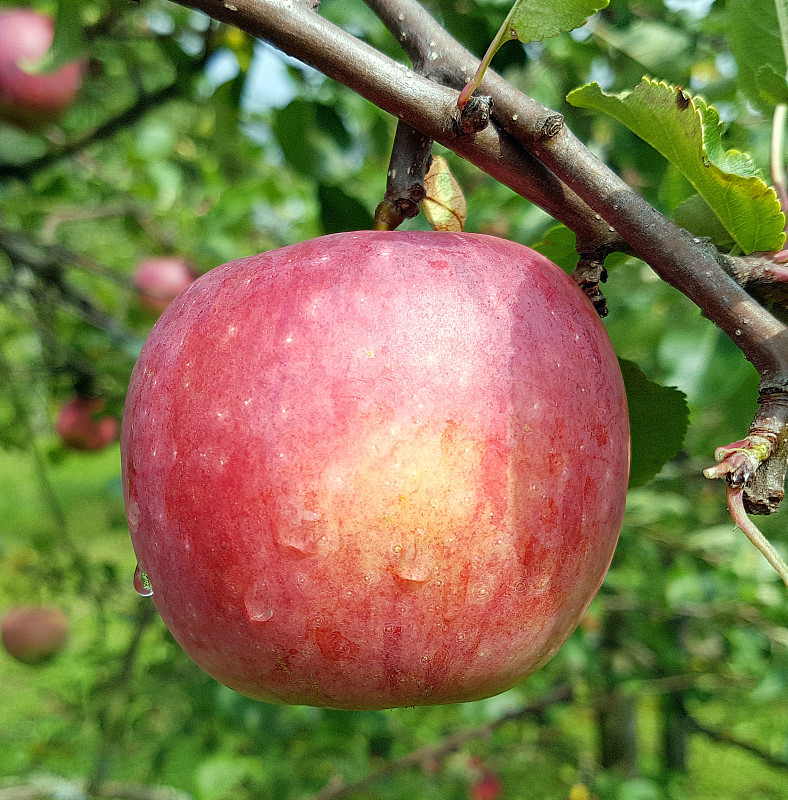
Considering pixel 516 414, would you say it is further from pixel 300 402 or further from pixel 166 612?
pixel 166 612

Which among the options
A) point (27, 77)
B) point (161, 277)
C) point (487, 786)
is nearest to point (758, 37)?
point (27, 77)

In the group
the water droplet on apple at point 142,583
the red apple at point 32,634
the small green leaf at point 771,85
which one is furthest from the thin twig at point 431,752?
the red apple at point 32,634

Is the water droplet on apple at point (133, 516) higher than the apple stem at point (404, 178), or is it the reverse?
the apple stem at point (404, 178)

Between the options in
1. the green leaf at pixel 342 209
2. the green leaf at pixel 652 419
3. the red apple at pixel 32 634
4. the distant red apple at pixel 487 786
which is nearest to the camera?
the green leaf at pixel 652 419

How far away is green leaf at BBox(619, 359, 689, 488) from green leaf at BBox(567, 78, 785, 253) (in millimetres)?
126

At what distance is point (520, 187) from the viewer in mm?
482

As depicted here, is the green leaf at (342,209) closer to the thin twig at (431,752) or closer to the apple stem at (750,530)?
the apple stem at (750,530)

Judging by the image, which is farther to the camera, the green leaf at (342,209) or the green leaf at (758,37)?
the green leaf at (342,209)

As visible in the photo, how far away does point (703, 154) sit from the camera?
44cm

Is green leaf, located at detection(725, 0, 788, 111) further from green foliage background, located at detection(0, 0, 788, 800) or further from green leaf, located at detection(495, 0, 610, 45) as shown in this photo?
green leaf, located at detection(495, 0, 610, 45)

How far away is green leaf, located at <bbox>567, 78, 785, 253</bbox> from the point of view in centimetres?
43

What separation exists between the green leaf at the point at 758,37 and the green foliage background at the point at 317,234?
0.01 metres

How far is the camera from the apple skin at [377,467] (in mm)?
423

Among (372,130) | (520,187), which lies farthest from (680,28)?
(520,187)
